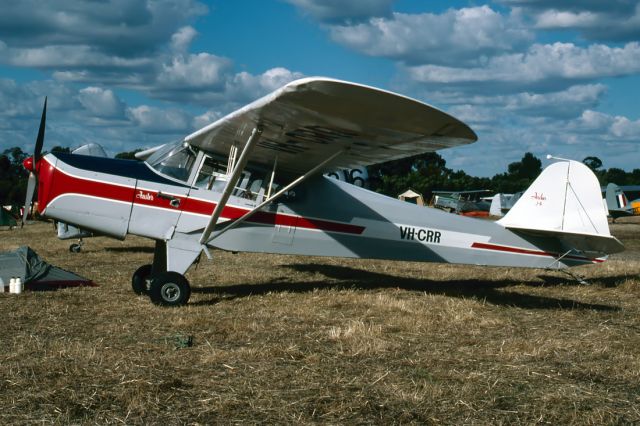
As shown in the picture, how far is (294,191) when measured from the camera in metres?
8.59

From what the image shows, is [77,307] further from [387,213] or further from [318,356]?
[387,213]

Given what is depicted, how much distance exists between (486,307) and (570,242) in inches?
103

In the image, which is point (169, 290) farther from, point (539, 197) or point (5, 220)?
point (5, 220)

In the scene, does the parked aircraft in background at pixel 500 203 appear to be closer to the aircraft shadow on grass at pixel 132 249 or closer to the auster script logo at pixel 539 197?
the aircraft shadow on grass at pixel 132 249

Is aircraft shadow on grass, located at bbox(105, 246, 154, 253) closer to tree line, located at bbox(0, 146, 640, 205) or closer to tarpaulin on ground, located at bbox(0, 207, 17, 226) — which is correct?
tarpaulin on ground, located at bbox(0, 207, 17, 226)

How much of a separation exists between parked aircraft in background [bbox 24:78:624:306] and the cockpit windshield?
0.04ft

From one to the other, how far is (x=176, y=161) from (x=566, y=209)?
554cm

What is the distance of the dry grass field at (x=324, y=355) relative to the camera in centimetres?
357

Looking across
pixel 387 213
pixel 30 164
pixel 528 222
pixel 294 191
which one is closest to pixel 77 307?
pixel 30 164

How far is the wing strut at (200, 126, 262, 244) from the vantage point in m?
6.65

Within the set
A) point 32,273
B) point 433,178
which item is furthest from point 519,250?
point 433,178

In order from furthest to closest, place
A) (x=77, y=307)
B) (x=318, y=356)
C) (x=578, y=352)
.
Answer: (x=77, y=307), (x=578, y=352), (x=318, y=356)

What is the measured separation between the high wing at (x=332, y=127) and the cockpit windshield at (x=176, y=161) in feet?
0.83

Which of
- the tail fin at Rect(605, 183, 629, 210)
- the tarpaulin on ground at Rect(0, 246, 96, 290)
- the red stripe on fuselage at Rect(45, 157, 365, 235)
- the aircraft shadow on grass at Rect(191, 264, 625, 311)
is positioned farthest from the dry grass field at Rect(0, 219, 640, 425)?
the tail fin at Rect(605, 183, 629, 210)
